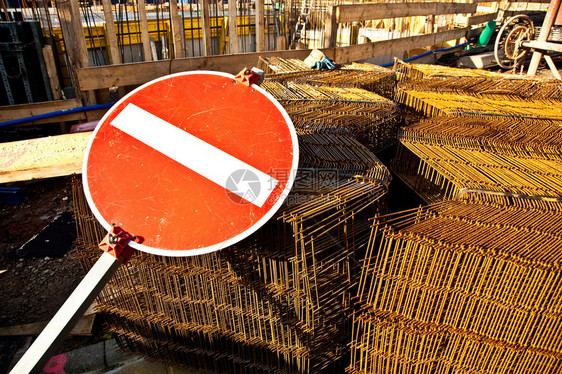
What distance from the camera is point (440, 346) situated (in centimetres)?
366

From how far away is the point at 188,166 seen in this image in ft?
10.3

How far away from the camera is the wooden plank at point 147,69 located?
7741mm

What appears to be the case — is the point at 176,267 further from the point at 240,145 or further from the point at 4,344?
the point at 4,344

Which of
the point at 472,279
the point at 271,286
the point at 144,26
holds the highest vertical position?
the point at 144,26

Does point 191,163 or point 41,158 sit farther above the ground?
point 191,163

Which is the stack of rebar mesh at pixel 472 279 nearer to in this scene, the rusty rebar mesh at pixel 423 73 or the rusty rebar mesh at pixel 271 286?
the rusty rebar mesh at pixel 271 286

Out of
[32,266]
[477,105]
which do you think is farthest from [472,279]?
[32,266]

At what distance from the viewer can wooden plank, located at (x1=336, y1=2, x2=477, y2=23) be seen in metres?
9.59

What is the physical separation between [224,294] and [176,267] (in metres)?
0.55

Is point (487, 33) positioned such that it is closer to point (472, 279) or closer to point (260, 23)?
point (260, 23)

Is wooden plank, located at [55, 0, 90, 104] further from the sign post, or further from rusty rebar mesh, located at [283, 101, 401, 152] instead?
the sign post

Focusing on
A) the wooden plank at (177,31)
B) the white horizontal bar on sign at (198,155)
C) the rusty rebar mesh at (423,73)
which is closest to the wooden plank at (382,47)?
the rusty rebar mesh at (423,73)

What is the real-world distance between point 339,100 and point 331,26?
4.29m

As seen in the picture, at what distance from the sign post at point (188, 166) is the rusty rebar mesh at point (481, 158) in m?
2.38
